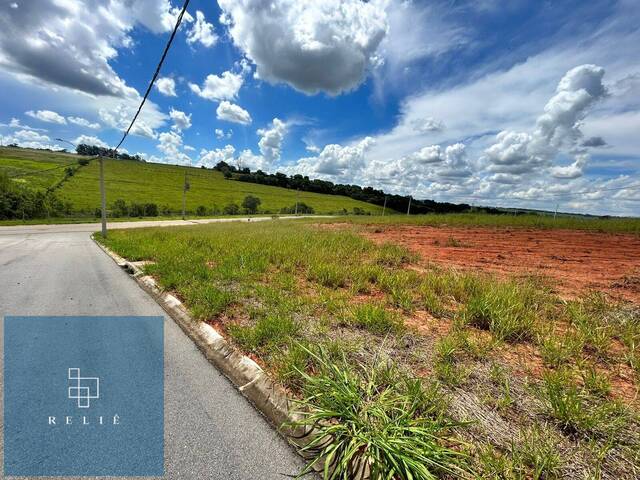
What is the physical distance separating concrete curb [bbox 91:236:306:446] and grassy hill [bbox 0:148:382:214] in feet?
147

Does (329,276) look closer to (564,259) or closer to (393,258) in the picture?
(393,258)

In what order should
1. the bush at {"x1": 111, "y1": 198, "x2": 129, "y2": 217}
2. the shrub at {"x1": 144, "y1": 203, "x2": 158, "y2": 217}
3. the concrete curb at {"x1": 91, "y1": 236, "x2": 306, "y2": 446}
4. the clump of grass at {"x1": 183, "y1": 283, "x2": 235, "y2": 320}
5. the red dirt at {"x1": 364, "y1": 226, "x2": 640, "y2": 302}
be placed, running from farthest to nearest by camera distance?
the shrub at {"x1": 144, "y1": 203, "x2": 158, "y2": 217}
the bush at {"x1": 111, "y1": 198, "x2": 129, "y2": 217}
the red dirt at {"x1": 364, "y1": 226, "x2": 640, "y2": 302}
the clump of grass at {"x1": 183, "y1": 283, "x2": 235, "y2": 320}
the concrete curb at {"x1": 91, "y1": 236, "x2": 306, "y2": 446}

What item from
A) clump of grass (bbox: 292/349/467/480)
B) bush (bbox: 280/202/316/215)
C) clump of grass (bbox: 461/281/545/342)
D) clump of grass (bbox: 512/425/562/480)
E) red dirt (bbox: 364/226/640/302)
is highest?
red dirt (bbox: 364/226/640/302)

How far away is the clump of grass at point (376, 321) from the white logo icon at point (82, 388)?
2.75m

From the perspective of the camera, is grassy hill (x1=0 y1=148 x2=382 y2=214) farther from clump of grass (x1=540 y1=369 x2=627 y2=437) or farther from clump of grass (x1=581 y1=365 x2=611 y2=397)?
clump of grass (x1=581 y1=365 x2=611 y2=397)

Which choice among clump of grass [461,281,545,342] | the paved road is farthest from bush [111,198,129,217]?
clump of grass [461,281,545,342]

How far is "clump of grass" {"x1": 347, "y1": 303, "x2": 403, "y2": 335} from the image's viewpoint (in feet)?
11.0

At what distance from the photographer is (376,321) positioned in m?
3.44

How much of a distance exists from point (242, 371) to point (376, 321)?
1743 millimetres

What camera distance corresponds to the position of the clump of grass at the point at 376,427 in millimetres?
1641

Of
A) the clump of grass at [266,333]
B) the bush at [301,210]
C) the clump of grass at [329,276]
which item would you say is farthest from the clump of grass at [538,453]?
the bush at [301,210]

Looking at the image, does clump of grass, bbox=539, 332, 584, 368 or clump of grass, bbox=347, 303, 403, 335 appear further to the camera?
clump of grass, bbox=347, 303, 403, 335

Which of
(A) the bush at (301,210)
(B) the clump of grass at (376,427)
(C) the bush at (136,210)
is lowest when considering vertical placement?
(C) the bush at (136,210)

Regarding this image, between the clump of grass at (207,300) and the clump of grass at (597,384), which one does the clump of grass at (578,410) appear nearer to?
the clump of grass at (597,384)
